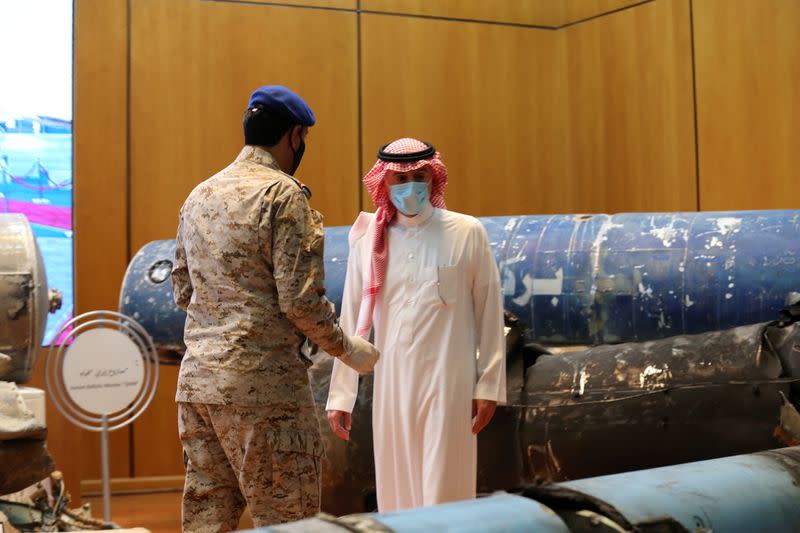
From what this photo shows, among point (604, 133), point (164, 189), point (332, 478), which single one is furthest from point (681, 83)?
point (332, 478)

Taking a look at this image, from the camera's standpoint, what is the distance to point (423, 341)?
10.3 feet

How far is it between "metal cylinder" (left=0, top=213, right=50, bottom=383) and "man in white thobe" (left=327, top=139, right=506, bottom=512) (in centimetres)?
137

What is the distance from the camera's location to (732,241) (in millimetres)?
4211

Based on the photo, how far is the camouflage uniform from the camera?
2.53 meters

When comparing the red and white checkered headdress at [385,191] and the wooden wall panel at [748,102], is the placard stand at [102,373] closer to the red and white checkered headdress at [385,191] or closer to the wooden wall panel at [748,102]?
the red and white checkered headdress at [385,191]

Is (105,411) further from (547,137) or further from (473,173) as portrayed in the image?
(547,137)

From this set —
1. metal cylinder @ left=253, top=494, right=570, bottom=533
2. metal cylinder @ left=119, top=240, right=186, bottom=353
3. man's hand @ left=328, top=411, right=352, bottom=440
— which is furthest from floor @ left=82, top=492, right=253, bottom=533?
metal cylinder @ left=253, top=494, right=570, bottom=533

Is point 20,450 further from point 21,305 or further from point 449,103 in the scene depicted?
point 449,103

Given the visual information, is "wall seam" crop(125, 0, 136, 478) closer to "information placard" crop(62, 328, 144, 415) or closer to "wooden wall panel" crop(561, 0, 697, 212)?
"information placard" crop(62, 328, 144, 415)

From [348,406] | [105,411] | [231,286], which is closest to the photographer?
[231,286]

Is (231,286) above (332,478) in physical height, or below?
above

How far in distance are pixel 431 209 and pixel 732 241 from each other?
149 cm

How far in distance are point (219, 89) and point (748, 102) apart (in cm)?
295

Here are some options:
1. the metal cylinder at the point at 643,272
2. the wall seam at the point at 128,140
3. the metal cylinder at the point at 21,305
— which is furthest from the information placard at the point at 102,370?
the wall seam at the point at 128,140
